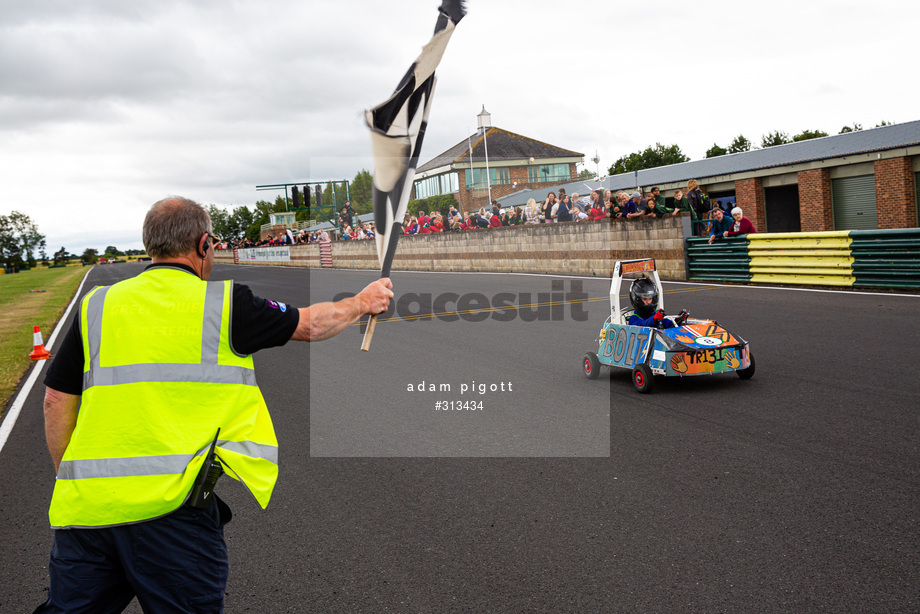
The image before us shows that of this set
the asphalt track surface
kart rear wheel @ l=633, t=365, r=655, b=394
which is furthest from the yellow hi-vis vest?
kart rear wheel @ l=633, t=365, r=655, b=394

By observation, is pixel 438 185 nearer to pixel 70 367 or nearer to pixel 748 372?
pixel 748 372

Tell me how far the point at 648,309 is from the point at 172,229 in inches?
242

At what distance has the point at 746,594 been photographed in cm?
340

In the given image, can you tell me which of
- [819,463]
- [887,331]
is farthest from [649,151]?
[819,463]

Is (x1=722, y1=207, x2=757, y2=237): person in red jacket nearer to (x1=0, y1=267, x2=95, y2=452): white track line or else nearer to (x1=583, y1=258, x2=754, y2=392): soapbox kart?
(x1=583, y1=258, x2=754, y2=392): soapbox kart

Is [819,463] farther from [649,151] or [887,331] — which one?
[649,151]

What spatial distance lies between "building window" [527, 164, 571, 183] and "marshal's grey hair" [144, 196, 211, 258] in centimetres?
6720

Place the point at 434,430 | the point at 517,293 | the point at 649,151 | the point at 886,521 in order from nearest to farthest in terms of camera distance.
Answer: the point at 886,521
the point at 434,430
the point at 517,293
the point at 649,151

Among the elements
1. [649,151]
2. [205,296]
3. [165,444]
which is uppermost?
[649,151]

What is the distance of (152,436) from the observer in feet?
7.93

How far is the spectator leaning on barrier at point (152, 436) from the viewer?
2.38 m

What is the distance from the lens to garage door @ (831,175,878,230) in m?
29.8

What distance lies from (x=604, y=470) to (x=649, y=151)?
68.4 metres

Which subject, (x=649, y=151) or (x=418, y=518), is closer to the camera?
(x=418, y=518)
